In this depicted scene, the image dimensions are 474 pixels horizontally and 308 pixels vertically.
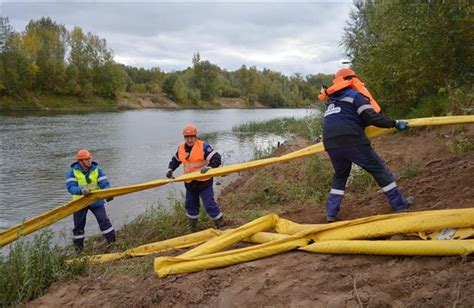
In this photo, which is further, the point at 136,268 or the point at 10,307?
the point at 136,268

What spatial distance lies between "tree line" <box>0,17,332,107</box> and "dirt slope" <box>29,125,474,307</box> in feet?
83.5

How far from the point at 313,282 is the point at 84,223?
468cm

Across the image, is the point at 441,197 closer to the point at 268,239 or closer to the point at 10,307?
the point at 268,239

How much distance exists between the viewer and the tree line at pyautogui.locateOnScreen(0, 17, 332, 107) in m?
56.5

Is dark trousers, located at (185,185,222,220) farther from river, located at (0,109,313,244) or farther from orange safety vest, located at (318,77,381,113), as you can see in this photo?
river, located at (0,109,313,244)

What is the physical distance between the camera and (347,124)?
5.18 meters

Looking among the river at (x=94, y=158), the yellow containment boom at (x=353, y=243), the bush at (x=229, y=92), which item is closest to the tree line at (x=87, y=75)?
the bush at (x=229, y=92)

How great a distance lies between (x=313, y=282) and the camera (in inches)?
148

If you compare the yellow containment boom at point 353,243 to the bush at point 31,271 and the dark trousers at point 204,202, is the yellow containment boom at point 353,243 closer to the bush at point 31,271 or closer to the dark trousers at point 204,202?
the bush at point 31,271

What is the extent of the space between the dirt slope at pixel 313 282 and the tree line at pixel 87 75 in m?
25.5

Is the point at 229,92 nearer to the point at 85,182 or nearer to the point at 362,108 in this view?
the point at 85,182

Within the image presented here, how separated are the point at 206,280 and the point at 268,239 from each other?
3.19 ft

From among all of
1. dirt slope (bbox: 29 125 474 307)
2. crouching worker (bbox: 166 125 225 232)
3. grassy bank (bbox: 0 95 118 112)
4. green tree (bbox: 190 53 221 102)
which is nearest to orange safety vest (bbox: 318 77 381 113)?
dirt slope (bbox: 29 125 474 307)

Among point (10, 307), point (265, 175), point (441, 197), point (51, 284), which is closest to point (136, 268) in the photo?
A: point (51, 284)
